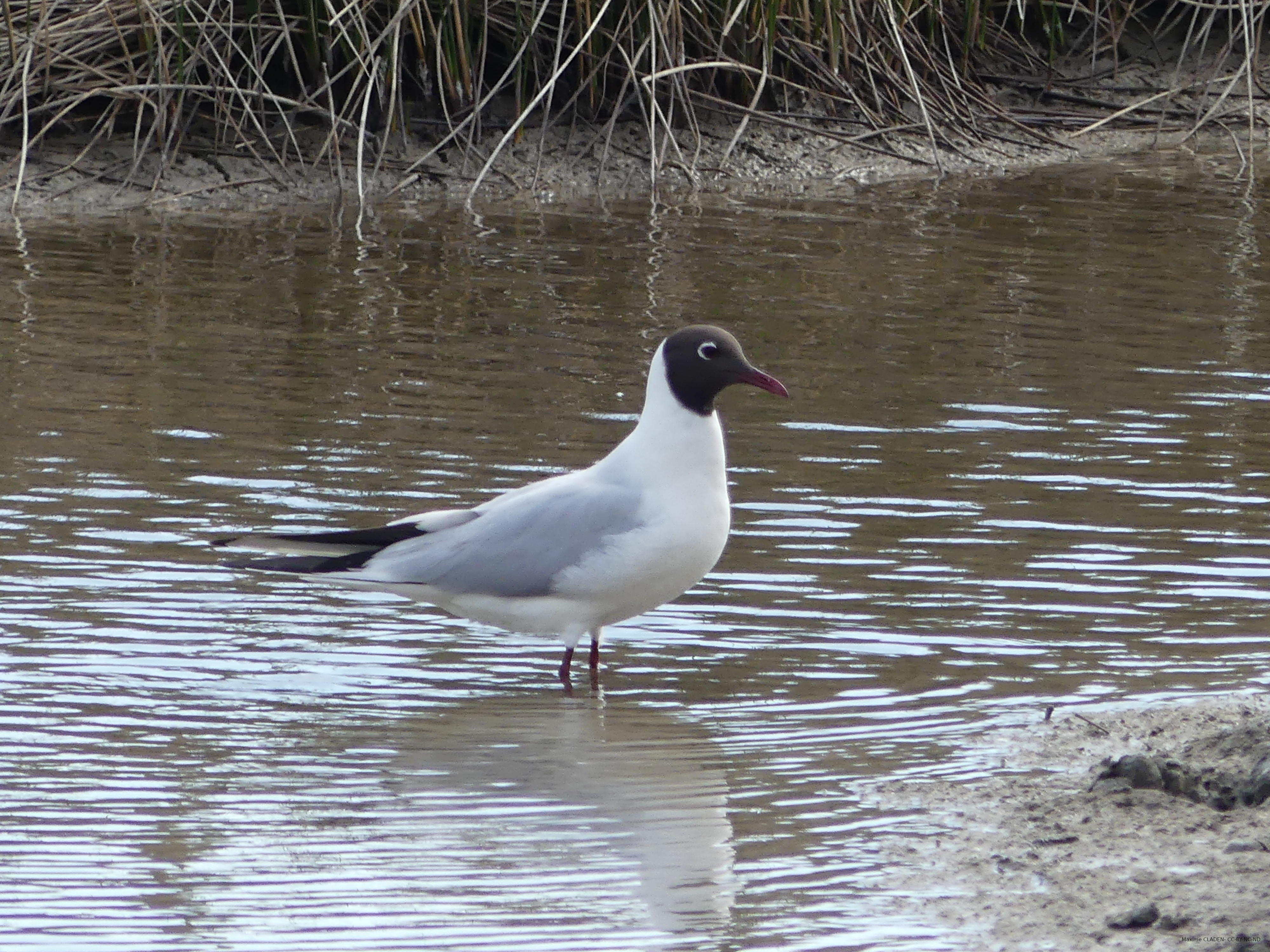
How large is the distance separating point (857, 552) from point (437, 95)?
629 cm

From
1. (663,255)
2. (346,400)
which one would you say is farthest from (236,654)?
(663,255)

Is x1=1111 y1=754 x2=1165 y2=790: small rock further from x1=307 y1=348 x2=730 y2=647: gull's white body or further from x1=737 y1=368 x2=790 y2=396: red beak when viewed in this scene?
x1=737 y1=368 x2=790 y2=396: red beak

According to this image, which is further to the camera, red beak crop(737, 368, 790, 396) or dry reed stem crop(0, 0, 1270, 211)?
dry reed stem crop(0, 0, 1270, 211)

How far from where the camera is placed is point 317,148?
10.8 meters

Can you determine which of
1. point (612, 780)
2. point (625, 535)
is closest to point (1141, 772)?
point (612, 780)

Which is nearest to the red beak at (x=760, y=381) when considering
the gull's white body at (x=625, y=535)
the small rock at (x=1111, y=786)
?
the gull's white body at (x=625, y=535)

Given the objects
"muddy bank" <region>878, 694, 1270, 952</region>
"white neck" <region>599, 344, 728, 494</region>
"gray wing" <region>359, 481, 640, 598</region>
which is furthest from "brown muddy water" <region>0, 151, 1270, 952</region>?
"white neck" <region>599, 344, 728, 494</region>

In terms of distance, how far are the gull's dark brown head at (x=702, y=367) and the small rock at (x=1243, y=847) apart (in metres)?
1.80

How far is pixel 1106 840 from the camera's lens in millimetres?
3537

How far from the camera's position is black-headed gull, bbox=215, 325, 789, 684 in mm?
4680

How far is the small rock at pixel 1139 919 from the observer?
3125 mm

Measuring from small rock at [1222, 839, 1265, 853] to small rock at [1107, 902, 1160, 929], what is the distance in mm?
317

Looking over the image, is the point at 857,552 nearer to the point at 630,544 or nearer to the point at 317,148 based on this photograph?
the point at 630,544

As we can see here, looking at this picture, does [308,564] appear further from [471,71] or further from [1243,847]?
[471,71]
